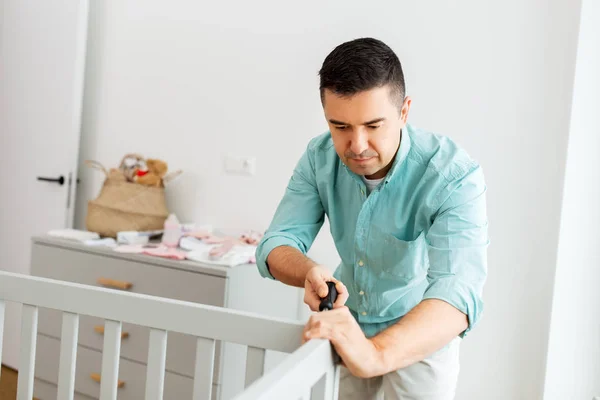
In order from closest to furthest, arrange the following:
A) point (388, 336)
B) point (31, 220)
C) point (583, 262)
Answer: point (388, 336) → point (583, 262) → point (31, 220)

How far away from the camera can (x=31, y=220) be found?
10.7 feet

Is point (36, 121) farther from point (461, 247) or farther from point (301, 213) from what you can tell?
point (461, 247)

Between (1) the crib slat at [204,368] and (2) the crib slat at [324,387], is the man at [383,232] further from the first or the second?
(1) the crib slat at [204,368]

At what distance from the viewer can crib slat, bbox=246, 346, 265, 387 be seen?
1.14 meters

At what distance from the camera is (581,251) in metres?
2.21

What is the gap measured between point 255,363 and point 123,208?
1742 mm

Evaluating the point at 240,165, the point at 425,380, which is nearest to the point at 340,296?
the point at 425,380

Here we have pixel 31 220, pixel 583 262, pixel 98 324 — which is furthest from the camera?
Answer: pixel 31 220

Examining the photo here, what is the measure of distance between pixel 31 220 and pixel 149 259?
1.05 m

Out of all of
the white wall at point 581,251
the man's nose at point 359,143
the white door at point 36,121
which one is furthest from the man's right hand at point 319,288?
the white door at point 36,121

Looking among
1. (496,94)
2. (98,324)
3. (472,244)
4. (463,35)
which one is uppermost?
(463,35)

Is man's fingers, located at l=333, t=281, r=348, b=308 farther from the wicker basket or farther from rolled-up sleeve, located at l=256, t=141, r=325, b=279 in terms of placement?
the wicker basket

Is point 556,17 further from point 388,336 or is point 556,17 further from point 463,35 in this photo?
point 388,336

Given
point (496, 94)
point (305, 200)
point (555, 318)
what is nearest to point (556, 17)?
point (496, 94)
